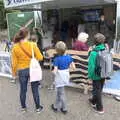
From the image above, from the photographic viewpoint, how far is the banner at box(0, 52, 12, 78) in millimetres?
7582

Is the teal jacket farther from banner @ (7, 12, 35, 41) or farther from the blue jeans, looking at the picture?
banner @ (7, 12, 35, 41)

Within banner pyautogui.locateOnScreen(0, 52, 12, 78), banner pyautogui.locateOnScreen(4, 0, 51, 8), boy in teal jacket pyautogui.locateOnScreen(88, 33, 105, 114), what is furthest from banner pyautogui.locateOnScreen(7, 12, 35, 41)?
boy in teal jacket pyautogui.locateOnScreen(88, 33, 105, 114)

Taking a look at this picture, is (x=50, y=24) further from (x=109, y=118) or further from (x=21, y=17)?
(x=109, y=118)

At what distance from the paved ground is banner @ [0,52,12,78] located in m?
1.12

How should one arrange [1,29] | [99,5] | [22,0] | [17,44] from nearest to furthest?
[17,44] → [22,0] → [99,5] → [1,29]

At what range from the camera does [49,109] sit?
17.3ft

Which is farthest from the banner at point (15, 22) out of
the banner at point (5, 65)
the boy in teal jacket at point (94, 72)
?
the boy in teal jacket at point (94, 72)

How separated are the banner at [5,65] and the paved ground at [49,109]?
1.12 m

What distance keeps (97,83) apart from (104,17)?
6483 millimetres

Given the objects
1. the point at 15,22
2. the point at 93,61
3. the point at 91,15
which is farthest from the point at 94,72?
the point at 91,15

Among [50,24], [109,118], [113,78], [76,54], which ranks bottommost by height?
[109,118]

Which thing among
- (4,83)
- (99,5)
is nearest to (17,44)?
(4,83)

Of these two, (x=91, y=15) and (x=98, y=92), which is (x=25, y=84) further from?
(x=91, y=15)

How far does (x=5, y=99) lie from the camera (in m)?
5.97
